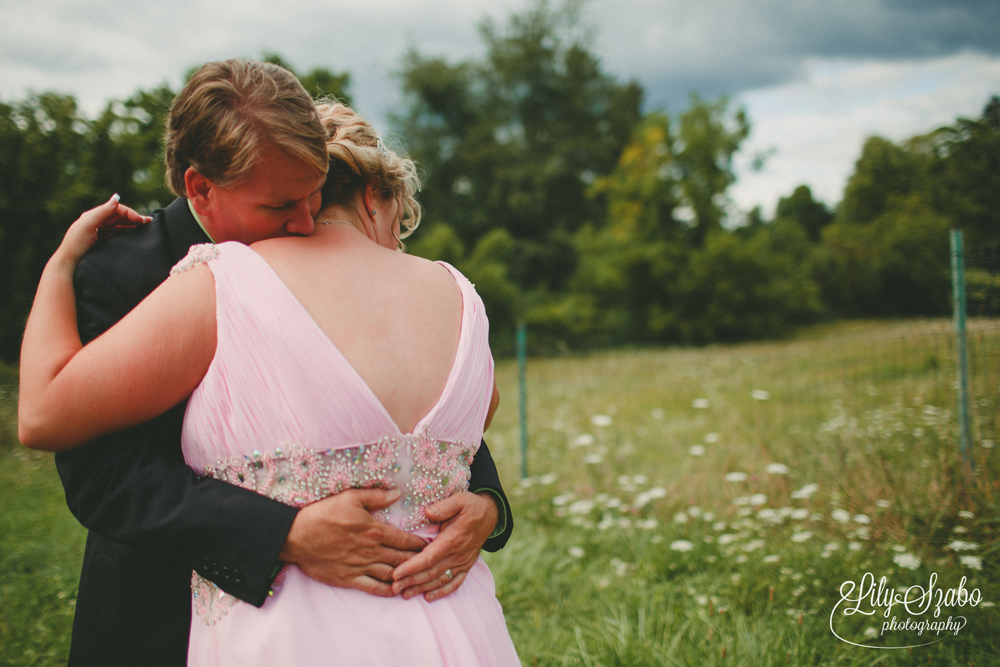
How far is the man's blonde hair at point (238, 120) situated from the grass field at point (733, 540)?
8.64 feet

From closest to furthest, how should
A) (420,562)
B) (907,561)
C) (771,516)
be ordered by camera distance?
(420,562), (907,561), (771,516)

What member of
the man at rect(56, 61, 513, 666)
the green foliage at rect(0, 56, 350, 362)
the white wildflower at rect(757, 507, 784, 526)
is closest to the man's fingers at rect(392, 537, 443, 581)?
the man at rect(56, 61, 513, 666)

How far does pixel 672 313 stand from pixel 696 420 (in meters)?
16.4

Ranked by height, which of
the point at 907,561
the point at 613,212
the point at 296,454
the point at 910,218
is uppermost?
the point at 613,212

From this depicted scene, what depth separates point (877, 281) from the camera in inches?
863

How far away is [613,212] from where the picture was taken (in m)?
26.1

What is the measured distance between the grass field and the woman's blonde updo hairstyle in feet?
7.90

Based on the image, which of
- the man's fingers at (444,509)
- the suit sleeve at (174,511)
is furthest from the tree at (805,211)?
the suit sleeve at (174,511)

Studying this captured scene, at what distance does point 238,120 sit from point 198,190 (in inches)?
9.3

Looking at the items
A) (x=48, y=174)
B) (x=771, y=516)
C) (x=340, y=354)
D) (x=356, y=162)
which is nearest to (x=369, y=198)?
(x=356, y=162)

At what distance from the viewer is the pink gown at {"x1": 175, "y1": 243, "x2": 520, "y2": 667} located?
1.16m

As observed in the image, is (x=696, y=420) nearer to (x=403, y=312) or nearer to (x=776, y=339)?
(x=403, y=312)

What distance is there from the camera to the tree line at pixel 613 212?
16625 millimetres

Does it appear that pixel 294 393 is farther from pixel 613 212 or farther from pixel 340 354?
pixel 613 212
